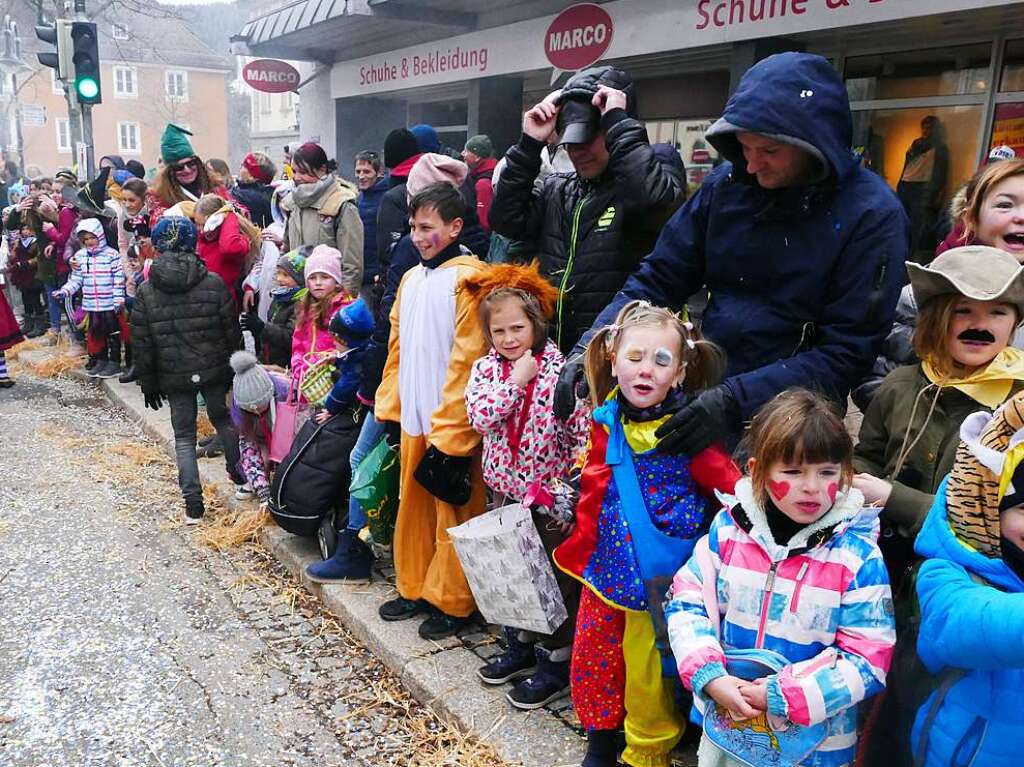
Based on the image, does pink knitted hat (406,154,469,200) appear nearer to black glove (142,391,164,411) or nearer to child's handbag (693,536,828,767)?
black glove (142,391,164,411)

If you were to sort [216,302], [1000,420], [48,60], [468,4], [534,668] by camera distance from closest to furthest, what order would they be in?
[1000,420] < [534,668] < [216,302] < [48,60] < [468,4]

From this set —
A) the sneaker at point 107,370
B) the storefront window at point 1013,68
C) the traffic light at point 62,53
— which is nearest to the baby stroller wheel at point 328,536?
the sneaker at point 107,370

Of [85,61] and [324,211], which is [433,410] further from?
[85,61]

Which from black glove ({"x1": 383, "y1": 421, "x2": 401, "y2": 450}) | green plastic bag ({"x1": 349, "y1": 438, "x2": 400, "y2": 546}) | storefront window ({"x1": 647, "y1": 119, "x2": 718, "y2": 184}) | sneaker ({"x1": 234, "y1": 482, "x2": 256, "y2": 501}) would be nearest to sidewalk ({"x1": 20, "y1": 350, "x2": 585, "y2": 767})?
green plastic bag ({"x1": 349, "y1": 438, "x2": 400, "y2": 546})

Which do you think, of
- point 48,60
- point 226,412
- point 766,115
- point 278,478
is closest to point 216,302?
point 226,412

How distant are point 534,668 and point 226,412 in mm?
3154

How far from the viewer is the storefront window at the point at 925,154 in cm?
714

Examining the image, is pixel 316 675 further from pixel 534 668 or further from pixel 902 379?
pixel 902 379

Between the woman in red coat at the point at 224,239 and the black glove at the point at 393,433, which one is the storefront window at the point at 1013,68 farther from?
the woman in red coat at the point at 224,239

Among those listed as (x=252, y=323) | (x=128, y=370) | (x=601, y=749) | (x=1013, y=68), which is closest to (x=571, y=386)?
(x=601, y=749)

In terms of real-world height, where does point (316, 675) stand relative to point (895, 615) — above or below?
below

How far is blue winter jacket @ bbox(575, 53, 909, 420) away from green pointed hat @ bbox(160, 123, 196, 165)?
574 centimetres

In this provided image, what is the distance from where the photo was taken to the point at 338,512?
14.6 ft

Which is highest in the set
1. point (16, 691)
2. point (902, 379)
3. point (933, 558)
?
point (902, 379)
